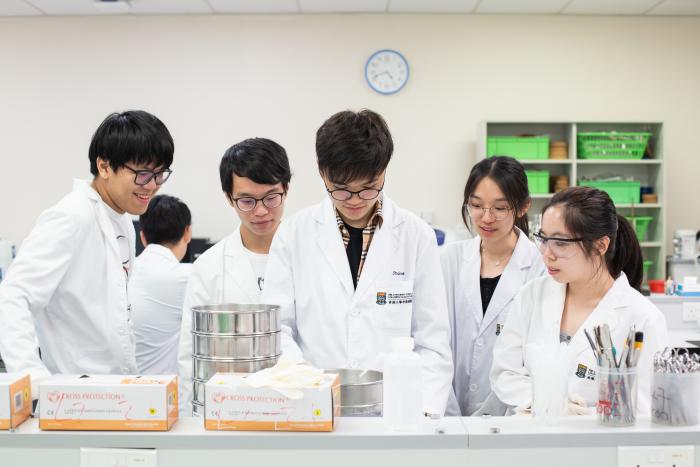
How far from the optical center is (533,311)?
1.72 m

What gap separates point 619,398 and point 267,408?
23.0 inches

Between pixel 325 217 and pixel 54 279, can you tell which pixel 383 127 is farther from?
pixel 54 279

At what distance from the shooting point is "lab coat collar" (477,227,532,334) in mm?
2119

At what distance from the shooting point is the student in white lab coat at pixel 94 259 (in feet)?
5.08

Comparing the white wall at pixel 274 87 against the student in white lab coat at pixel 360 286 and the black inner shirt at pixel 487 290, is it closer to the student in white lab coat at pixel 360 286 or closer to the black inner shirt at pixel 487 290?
the black inner shirt at pixel 487 290

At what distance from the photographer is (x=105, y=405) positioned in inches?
42.4

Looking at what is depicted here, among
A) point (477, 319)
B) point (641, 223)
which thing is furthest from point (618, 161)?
point (477, 319)

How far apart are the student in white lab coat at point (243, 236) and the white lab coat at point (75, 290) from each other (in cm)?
18

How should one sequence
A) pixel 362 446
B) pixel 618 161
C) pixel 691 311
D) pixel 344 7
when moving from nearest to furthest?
pixel 362 446 → pixel 691 311 → pixel 618 161 → pixel 344 7

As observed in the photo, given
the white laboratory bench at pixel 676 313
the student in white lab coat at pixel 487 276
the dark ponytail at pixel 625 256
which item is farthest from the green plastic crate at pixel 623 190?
the dark ponytail at pixel 625 256

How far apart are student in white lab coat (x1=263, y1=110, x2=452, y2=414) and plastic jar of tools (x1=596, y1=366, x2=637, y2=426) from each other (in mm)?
482

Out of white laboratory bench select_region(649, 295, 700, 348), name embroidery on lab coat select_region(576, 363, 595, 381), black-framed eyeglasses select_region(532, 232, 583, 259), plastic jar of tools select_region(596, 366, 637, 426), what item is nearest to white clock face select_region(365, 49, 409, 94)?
white laboratory bench select_region(649, 295, 700, 348)

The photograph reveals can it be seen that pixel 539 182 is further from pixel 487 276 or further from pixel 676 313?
pixel 487 276

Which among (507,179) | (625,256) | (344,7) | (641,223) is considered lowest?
(625,256)
